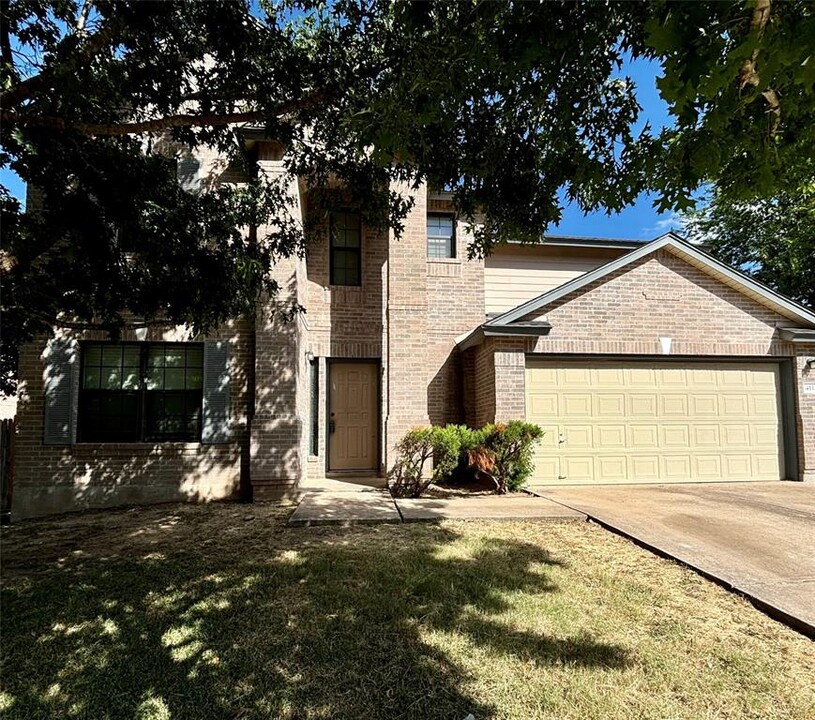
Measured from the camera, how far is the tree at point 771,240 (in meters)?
15.6

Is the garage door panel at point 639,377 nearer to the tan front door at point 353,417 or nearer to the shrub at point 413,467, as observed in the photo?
the shrub at point 413,467

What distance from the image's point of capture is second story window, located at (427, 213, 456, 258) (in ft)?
35.9

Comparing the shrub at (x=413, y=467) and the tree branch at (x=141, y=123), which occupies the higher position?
the tree branch at (x=141, y=123)

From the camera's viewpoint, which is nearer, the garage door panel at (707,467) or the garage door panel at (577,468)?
the garage door panel at (577,468)

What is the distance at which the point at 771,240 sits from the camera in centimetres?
1656

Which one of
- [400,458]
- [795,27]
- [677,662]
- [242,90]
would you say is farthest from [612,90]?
[400,458]

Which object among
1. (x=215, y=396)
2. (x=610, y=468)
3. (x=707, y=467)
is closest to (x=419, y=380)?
(x=215, y=396)

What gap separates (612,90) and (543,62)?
65.3 inches

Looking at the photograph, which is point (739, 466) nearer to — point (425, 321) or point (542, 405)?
point (542, 405)

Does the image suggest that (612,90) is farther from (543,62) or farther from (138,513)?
(138,513)

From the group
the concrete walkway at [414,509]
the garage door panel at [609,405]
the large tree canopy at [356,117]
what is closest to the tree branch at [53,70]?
the large tree canopy at [356,117]

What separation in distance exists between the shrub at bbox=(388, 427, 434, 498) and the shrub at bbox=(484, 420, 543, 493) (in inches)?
41.7

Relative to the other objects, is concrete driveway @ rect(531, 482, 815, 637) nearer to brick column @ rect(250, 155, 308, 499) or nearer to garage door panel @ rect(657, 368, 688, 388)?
garage door panel @ rect(657, 368, 688, 388)

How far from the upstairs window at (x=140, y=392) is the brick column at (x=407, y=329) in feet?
11.6
